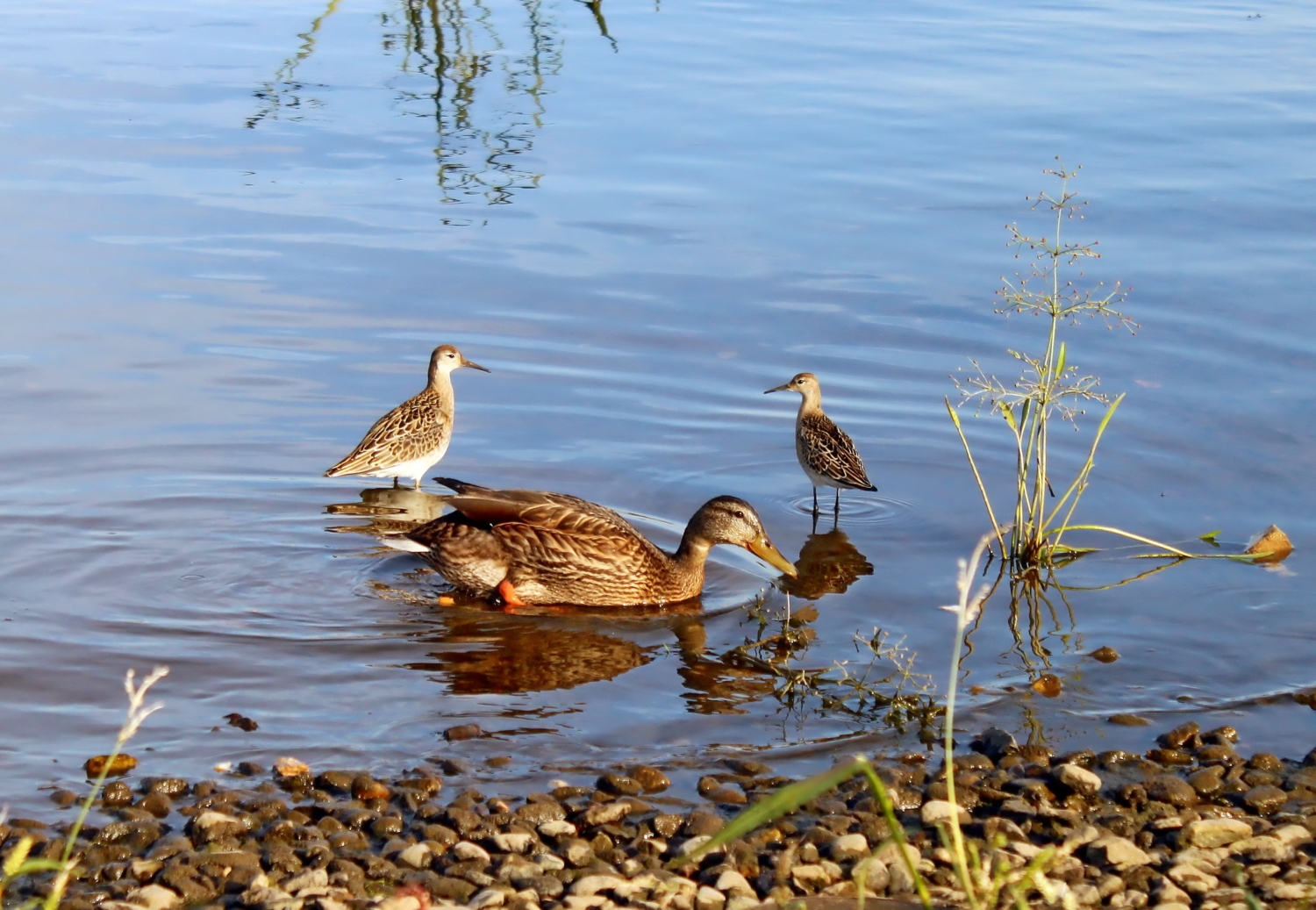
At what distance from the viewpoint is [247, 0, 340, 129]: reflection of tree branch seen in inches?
713

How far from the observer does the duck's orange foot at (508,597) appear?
9.37m

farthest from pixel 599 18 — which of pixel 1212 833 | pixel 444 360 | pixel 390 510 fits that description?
pixel 1212 833

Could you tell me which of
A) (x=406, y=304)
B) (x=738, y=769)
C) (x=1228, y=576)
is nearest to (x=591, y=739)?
(x=738, y=769)

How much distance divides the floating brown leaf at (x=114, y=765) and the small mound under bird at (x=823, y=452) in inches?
204

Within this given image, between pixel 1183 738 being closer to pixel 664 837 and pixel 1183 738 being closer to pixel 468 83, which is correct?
pixel 664 837

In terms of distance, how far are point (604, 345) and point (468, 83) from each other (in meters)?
7.67

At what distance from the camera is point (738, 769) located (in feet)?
22.7

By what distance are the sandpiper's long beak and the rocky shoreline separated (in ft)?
8.36

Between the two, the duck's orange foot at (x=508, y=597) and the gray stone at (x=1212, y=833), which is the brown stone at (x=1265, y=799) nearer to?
the gray stone at (x=1212, y=833)

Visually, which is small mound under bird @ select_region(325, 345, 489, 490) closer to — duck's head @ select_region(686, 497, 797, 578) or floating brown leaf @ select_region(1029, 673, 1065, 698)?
duck's head @ select_region(686, 497, 797, 578)

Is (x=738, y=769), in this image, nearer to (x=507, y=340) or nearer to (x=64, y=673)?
(x=64, y=673)

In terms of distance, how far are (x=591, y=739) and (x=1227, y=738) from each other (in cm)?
289

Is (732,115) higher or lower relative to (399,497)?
higher

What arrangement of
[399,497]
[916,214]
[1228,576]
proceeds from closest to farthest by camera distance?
[1228,576]
[399,497]
[916,214]
